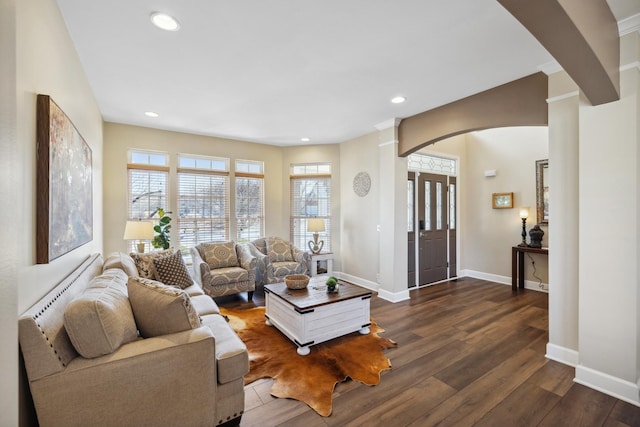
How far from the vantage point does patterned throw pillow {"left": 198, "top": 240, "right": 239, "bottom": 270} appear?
4.34 meters

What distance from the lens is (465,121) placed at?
133 inches

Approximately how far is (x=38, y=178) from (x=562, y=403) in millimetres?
3667

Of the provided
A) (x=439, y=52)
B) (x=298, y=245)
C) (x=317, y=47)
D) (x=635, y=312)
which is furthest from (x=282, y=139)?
(x=635, y=312)

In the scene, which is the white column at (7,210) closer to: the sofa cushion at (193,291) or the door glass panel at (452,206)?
the sofa cushion at (193,291)

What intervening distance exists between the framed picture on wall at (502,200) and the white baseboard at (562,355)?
314cm

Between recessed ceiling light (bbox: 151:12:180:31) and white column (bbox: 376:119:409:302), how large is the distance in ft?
9.97

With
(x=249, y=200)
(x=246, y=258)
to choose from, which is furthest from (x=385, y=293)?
(x=249, y=200)

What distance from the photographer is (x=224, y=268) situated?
14.3ft

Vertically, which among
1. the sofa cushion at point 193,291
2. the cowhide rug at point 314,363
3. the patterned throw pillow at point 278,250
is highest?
the patterned throw pillow at point 278,250

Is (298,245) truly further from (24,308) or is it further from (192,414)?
(24,308)

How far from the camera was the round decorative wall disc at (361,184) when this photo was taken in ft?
16.1

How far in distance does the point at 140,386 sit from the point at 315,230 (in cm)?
377

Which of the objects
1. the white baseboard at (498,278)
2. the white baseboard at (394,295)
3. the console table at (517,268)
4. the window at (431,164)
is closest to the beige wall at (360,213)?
the white baseboard at (394,295)

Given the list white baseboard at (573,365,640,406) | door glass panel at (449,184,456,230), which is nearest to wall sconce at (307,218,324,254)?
door glass panel at (449,184,456,230)
